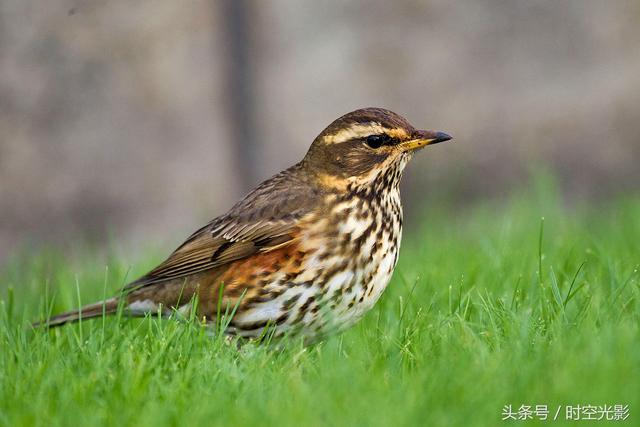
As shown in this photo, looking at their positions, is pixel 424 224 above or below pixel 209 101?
below

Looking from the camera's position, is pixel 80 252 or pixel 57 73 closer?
pixel 80 252

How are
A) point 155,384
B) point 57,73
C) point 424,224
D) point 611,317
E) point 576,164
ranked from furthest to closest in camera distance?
point 576,164 → point 57,73 → point 424,224 → point 611,317 → point 155,384

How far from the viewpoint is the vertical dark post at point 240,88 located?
29.4 feet

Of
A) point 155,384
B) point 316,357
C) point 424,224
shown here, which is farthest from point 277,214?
point 424,224

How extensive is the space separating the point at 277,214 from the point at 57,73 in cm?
386

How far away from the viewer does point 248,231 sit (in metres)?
5.44

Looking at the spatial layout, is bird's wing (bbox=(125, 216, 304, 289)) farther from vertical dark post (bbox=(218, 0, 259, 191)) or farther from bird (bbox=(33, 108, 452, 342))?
vertical dark post (bbox=(218, 0, 259, 191))

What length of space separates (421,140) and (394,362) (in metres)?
1.27

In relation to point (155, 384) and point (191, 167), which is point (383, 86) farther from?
point (155, 384)

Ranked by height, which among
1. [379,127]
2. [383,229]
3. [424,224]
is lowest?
[424,224]

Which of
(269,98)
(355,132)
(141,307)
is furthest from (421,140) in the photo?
(269,98)

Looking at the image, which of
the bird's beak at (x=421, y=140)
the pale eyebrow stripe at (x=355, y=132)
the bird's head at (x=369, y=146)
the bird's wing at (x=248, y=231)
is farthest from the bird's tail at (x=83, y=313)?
the bird's beak at (x=421, y=140)

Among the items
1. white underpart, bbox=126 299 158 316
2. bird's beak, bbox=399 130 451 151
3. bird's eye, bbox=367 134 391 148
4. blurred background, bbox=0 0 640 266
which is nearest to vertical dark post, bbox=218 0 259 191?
blurred background, bbox=0 0 640 266

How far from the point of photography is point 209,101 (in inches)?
353
